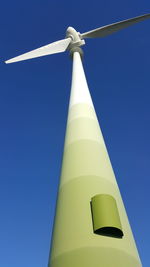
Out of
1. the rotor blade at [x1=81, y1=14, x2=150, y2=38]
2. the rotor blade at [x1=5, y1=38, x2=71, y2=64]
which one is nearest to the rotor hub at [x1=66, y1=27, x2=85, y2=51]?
the rotor blade at [x1=5, y1=38, x2=71, y2=64]

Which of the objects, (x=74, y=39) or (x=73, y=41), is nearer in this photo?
(x=73, y=41)

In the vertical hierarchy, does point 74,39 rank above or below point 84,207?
above

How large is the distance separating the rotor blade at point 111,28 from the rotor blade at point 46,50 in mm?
2446

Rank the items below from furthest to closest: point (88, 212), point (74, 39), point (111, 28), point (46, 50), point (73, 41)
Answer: point (111, 28) < point (74, 39) < point (73, 41) < point (46, 50) < point (88, 212)

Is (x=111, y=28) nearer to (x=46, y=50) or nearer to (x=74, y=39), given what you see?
(x=74, y=39)

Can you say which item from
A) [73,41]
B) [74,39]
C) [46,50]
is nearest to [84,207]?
[46,50]

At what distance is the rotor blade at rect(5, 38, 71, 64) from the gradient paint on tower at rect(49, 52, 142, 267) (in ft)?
37.0

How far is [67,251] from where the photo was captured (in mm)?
5070

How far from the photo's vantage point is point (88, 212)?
562 cm

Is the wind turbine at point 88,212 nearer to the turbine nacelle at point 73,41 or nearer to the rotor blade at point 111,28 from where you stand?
the turbine nacelle at point 73,41

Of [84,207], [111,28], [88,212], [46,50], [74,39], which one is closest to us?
[88,212]

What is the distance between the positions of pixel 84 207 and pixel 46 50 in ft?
52.4

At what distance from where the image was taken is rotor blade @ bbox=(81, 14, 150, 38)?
20386 millimetres

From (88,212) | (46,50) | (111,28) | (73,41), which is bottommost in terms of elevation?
(88,212)
